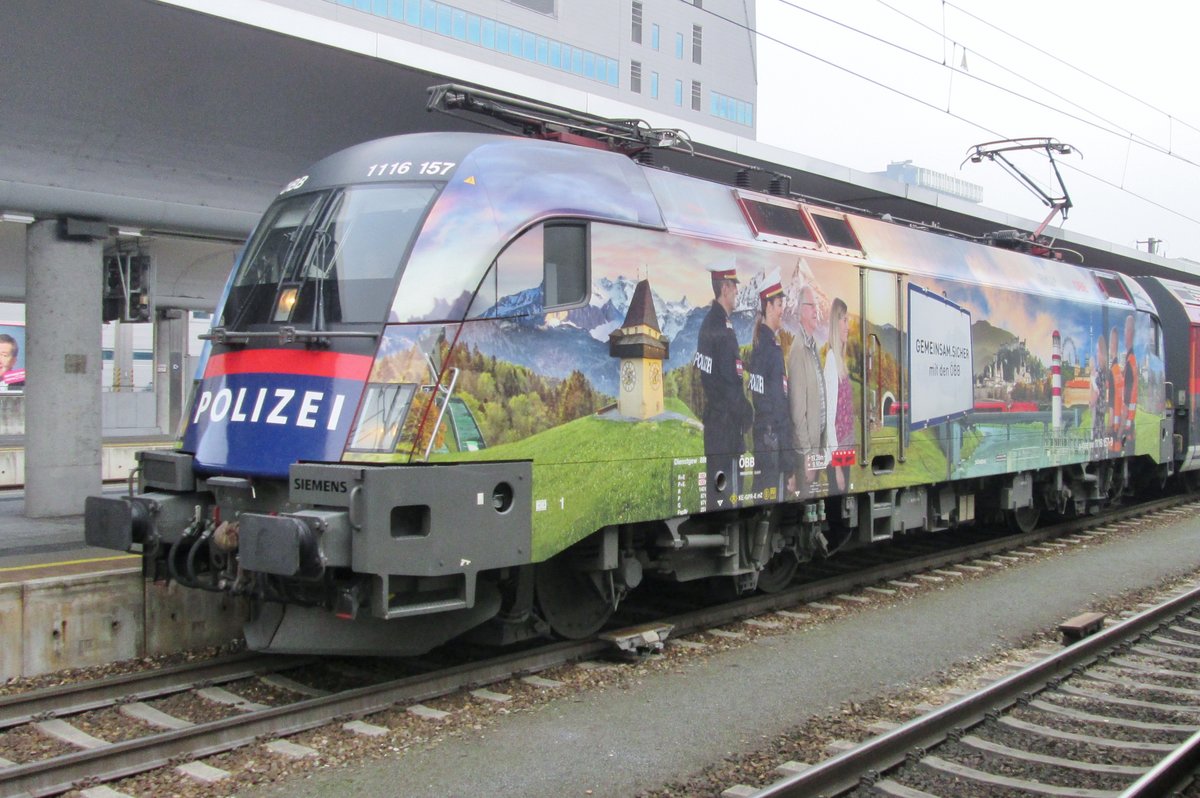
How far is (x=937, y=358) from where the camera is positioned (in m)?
10.6

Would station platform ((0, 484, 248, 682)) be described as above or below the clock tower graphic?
below

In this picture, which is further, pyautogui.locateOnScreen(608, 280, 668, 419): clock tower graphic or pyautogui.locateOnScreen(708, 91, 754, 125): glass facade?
pyautogui.locateOnScreen(708, 91, 754, 125): glass facade

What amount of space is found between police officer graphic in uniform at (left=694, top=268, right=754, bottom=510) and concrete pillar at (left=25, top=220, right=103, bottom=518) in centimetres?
751

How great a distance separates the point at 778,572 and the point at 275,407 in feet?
17.0

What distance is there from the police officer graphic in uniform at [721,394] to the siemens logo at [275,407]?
9.16 feet

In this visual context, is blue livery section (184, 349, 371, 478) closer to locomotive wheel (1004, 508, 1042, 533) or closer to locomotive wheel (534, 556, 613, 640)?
locomotive wheel (534, 556, 613, 640)

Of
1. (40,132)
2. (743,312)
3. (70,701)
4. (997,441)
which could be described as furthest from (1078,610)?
(40,132)

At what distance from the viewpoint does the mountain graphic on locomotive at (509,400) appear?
238 inches

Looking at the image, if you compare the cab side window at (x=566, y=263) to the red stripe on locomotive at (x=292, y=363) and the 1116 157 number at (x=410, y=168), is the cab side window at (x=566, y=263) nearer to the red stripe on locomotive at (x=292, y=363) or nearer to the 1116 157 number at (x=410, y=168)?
the 1116 157 number at (x=410, y=168)

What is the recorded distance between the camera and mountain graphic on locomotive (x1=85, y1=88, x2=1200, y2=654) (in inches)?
238

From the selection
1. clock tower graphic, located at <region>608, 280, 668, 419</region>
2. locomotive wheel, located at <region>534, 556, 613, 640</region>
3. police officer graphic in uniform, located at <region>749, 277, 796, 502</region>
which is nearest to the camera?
clock tower graphic, located at <region>608, 280, 668, 419</region>

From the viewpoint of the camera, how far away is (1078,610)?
9.60 metres

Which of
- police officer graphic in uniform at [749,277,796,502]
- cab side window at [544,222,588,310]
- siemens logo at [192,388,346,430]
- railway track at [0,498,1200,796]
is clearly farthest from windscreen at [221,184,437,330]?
police officer graphic in uniform at [749,277,796,502]

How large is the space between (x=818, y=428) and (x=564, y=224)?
3.23 m
